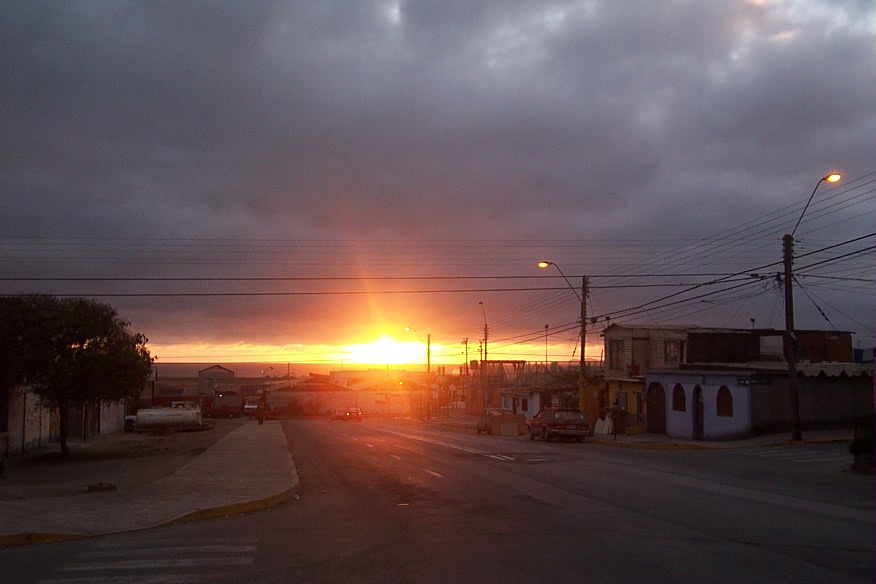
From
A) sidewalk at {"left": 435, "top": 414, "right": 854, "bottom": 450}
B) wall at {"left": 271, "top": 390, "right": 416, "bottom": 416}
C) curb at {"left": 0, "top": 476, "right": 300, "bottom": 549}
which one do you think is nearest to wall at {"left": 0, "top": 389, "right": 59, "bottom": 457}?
curb at {"left": 0, "top": 476, "right": 300, "bottom": 549}

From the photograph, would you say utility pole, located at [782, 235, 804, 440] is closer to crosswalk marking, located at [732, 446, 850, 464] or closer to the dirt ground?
crosswalk marking, located at [732, 446, 850, 464]

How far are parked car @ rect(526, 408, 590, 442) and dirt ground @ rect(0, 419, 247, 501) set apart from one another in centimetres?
1632

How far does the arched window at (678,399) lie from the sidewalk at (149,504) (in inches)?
968

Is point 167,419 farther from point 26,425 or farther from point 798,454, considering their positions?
point 798,454

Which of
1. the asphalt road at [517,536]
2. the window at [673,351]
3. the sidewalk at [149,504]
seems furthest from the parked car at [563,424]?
the sidewalk at [149,504]

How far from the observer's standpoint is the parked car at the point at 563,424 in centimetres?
3859

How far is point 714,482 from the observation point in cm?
1847

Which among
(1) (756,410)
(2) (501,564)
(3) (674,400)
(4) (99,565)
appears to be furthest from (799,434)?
(4) (99,565)

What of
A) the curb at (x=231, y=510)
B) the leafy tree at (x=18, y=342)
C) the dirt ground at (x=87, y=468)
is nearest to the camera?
the curb at (x=231, y=510)

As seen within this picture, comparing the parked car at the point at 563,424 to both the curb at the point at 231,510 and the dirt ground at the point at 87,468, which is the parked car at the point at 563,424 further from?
the curb at the point at 231,510

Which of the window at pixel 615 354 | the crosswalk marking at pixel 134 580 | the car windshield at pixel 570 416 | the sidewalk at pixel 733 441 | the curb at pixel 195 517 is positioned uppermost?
the window at pixel 615 354

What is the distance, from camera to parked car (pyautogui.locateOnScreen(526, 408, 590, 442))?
3859cm

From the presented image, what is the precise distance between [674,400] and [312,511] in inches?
1177

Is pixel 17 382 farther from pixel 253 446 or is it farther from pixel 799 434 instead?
pixel 799 434
